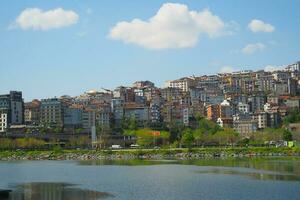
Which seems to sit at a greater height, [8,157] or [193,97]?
[193,97]

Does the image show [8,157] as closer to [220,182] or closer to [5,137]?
[5,137]

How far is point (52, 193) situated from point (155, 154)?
140 feet

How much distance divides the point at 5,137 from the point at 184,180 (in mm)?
62797

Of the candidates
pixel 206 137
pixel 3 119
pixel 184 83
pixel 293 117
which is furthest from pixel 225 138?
pixel 184 83

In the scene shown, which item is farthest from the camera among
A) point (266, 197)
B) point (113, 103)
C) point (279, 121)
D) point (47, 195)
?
point (113, 103)

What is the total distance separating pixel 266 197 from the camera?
24953 mm

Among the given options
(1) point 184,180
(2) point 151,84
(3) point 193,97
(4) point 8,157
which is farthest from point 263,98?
(1) point 184,180

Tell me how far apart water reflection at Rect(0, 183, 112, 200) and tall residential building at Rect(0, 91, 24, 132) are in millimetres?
84474

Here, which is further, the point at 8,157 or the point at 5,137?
the point at 5,137

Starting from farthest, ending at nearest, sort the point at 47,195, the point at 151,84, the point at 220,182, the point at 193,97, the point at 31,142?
the point at 151,84, the point at 193,97, the point at 31,142, the point at 220,182, the point at 47,195

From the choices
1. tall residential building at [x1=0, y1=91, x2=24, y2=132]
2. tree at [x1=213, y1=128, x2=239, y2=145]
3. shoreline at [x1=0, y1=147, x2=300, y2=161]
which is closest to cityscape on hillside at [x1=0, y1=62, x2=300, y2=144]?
tall residential building at [x1=0, y1=91, x2=24, y2=132]

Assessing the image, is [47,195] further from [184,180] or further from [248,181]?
[248,181]

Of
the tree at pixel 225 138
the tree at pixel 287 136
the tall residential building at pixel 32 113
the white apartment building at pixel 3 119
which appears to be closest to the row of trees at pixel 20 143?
the tree at pixel 225 138

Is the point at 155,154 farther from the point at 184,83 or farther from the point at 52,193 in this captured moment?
the point at 184,83
